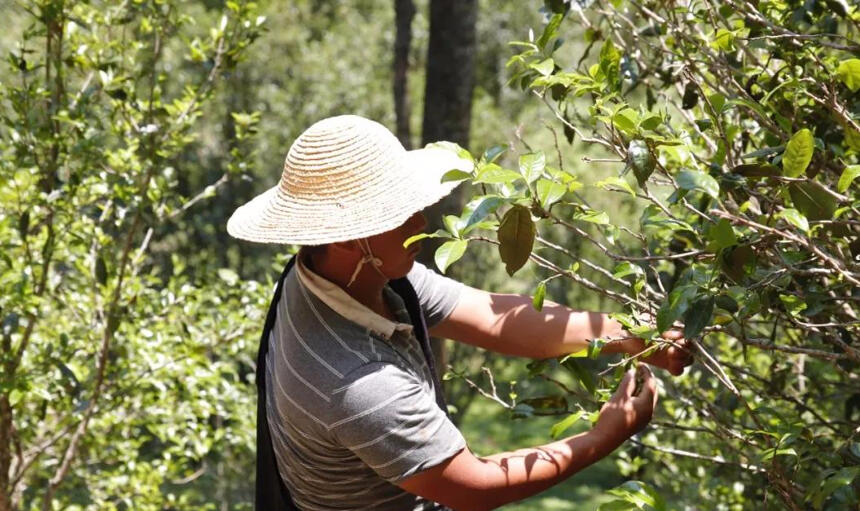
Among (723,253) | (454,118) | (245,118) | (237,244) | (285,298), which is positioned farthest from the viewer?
(237,244)

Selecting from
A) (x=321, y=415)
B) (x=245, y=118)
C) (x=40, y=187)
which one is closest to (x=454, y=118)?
(x=245, y=118)

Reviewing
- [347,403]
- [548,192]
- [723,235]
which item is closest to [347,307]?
[347,403]

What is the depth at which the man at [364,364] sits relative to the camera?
212cm

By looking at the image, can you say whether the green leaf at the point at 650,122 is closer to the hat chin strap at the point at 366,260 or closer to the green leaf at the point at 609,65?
the green leaf at the point at 609,65

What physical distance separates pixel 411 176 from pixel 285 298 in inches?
16.7

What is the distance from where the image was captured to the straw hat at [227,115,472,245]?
2139 mm

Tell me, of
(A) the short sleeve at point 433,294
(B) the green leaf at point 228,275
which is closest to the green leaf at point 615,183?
(A) the short sleeve at point 433,294

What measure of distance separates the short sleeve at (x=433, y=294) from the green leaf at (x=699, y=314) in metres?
0.91

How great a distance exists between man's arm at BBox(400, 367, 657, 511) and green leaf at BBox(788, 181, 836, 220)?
56 cm

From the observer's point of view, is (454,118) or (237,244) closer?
(454,118)

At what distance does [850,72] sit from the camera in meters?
1.99

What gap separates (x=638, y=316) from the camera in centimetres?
215

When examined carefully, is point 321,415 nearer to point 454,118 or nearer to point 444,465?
point 444,465

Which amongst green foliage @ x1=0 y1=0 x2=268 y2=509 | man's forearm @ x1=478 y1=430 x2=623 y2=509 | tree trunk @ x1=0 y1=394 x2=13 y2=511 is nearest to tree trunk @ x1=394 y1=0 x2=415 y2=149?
green foliage @ x1=0 y1=0 x2=268 y2=509
